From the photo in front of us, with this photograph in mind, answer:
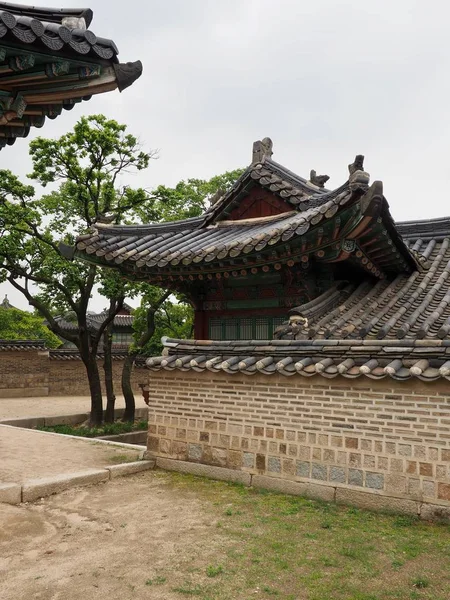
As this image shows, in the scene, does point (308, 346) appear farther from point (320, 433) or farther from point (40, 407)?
point (40, 407)

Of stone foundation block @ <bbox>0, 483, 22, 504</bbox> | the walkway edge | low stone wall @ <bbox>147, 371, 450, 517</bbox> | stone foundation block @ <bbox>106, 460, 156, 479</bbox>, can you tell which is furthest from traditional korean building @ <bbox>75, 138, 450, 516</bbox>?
stone foundation block @ <bbox>0, 483, 22, 504</bbox>

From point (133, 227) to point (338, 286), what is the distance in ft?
14.7

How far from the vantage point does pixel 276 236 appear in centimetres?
725

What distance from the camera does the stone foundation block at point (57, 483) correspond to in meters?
6.38

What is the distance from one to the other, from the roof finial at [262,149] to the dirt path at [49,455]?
20.4 feet

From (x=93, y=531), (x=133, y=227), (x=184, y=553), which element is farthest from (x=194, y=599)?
(x=133, y=227)

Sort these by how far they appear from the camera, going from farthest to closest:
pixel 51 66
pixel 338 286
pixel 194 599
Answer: pixel 338 286
pixel 194 599
pixel 51 66

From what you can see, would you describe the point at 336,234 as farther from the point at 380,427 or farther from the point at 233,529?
the point at 233,529

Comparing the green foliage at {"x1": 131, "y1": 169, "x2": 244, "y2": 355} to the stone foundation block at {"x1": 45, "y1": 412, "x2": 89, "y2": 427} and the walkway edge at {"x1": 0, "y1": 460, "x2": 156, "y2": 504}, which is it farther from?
the walkway edge at {"x1": 0, "y1": 460, "x2": 156, "y2": 504}

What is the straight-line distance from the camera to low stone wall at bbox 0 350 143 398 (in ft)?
79.5

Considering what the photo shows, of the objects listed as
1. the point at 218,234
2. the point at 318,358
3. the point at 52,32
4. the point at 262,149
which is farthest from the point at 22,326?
the point at 52,32

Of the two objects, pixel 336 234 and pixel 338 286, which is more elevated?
pixel 336 234

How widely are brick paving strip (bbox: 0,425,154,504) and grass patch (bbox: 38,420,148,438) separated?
311 centimetres

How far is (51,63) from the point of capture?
3.34 meters
